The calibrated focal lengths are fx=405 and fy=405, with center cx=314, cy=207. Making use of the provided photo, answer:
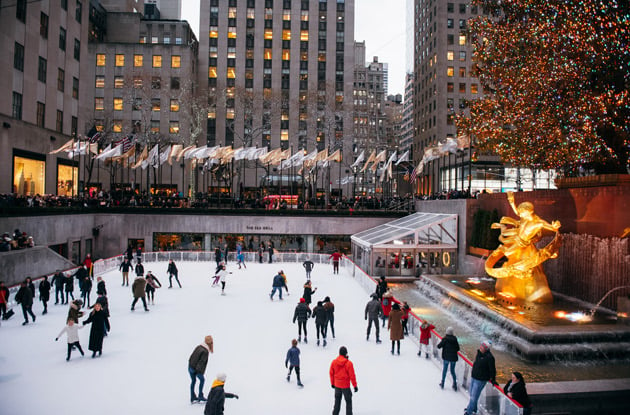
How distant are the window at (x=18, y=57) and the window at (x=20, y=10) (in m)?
1.81

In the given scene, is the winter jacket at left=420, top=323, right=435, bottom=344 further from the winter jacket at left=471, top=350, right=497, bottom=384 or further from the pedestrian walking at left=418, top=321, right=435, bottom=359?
the winter jacket at left=471, top=350, right=497, bottom=384

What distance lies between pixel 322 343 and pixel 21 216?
19.3 m

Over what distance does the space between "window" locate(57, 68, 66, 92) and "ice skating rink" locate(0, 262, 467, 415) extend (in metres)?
25.5

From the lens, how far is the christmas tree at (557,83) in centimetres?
1723

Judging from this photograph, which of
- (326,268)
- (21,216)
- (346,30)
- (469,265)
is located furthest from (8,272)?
(346,30)

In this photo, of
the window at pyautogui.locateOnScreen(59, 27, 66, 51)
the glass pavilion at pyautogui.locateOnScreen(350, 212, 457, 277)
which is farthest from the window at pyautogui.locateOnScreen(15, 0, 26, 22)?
the glass pavilion at pyautogui.locateOnScreen(350, 212, 457, 277)

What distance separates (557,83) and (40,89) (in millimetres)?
34487

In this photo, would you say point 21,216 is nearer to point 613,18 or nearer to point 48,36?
point 48,36

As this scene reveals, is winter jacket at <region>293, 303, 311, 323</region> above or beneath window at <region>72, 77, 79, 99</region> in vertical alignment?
beneath

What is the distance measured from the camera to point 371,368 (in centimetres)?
960

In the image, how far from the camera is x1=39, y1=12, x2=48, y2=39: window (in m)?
30.5

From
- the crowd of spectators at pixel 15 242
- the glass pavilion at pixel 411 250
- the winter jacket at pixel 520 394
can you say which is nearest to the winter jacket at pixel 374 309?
the winter jacket at pixel 520 394

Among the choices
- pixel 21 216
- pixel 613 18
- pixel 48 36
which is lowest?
pixel 21 216

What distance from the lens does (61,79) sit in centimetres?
3388
